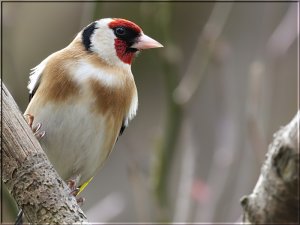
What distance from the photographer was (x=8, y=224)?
6.29ft

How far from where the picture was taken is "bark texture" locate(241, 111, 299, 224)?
3.14ft

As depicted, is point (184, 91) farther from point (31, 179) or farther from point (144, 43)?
point (31, 179)

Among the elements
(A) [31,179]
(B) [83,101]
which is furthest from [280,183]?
(B) [83,101]

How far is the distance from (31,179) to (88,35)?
857mm

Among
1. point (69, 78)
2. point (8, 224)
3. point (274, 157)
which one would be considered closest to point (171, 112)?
point (69, 78)

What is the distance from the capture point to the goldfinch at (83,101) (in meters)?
1.92

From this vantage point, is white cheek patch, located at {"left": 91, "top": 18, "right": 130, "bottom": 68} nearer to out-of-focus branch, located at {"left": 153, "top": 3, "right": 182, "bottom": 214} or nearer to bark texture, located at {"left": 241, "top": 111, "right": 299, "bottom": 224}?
out-of-focus branch, located at {"left": 153, "top": 3, "right": 182, "bottom": 214}

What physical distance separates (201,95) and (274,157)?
109 inches

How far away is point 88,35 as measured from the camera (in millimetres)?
2152

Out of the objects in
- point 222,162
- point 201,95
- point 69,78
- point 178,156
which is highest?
point 69,78

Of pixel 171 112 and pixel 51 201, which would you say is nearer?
pixel 51 201

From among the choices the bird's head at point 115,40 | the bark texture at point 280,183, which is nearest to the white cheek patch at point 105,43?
the bird's head at point 115,40

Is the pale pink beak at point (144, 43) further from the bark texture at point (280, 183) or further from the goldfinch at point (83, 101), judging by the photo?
the bark texture at point (280, 183)

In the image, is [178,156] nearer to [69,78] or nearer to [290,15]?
[290,15]
